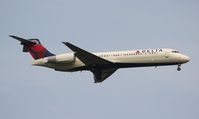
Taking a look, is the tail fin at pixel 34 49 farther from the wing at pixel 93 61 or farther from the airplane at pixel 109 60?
the wing at pixel 93 61

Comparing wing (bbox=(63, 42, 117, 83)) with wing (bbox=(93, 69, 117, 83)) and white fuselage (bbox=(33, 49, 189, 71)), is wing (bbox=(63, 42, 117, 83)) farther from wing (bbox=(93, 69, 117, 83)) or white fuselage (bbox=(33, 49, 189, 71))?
white fuselage (bbox=(33, 49, 189, 71))

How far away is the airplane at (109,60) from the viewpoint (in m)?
39.5

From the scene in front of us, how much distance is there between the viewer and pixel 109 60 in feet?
131

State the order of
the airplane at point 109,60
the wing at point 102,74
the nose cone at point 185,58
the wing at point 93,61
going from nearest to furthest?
the wing at point 93,61
the airplane at point 109,60
the nose cone at point 185,58
the wing at point 102,74

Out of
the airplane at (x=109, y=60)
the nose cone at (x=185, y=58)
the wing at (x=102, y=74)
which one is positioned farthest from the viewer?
the wing at (x=102, y=74)

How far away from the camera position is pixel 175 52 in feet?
134

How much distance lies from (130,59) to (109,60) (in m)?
2.01

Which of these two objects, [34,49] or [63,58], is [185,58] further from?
[34,49]

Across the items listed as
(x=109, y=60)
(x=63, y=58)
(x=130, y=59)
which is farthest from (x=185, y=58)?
(x=63, y=58)

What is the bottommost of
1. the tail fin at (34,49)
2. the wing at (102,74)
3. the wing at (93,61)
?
the wing at (102,74)

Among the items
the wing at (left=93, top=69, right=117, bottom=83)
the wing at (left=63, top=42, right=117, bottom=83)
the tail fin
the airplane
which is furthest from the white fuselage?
the wing at (left=93, top=69, right=117, bottom=83)

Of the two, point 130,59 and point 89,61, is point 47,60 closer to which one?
point 89,61

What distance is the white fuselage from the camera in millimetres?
39500

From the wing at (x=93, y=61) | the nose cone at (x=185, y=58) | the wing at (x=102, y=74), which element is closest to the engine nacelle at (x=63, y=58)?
the wing at (x=93, y=61)
